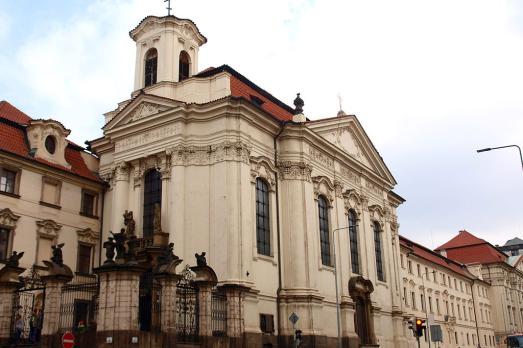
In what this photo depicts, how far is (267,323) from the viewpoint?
1110 inches

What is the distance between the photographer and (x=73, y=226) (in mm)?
31312

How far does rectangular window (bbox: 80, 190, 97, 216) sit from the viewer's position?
107 ft

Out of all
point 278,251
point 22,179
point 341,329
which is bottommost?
point 341,329

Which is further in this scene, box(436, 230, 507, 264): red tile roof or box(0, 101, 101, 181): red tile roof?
box(436, 230, 507, 264): red tile roof

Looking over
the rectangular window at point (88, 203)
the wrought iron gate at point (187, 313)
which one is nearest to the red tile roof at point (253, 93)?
the rectangular window at point (88, 203)

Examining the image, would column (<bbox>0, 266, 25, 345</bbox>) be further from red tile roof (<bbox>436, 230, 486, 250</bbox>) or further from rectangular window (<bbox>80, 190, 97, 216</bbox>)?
red tile roof (<bbox>436, 230, 486, 250</bbox>)

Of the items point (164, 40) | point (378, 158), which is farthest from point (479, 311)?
point (164, 40)

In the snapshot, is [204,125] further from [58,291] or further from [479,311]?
[479,311]

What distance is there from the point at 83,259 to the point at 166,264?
12.3 meters

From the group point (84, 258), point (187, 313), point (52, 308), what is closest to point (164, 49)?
point (84, 258)

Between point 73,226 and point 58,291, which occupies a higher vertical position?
point 73,226

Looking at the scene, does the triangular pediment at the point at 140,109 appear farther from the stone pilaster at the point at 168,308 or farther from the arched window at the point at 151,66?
the stone pilaster at the point at 168,308

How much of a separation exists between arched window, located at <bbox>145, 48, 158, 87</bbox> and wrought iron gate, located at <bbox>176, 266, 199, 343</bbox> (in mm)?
15926

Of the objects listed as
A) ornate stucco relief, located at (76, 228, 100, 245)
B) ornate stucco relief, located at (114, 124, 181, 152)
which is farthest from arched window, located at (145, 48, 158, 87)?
ornate stucco relief, located at (76, 228, 100, 245)
